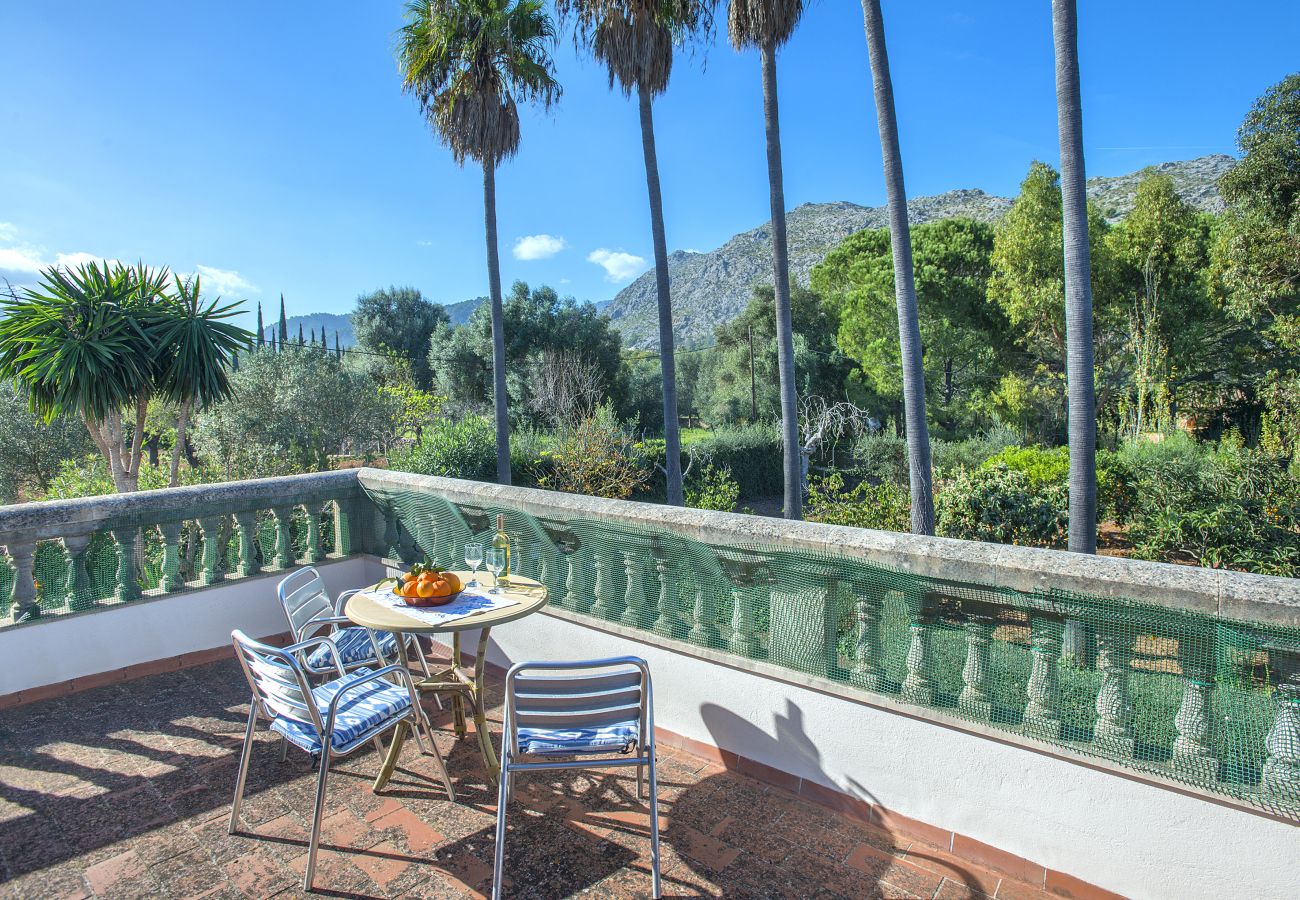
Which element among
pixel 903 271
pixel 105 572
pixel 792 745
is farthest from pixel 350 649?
pixel 903 271

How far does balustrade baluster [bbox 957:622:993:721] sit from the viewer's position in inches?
99.2

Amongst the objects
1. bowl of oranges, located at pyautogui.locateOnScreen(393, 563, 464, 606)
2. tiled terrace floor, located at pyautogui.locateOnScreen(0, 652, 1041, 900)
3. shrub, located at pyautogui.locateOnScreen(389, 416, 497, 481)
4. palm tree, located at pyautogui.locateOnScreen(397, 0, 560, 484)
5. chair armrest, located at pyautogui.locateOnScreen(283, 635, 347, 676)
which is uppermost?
palm tree, located at pyautogui.locateOnScreen(397, 0, 560, 484)

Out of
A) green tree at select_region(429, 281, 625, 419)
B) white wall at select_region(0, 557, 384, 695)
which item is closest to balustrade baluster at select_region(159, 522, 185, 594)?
white wall at select_region(0, 557, 384, 695)

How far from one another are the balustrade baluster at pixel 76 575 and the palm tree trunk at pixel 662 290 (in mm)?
7398

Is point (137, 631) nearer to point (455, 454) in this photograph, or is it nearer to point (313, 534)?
point (313, 534)

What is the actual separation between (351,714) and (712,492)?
10.4 metres

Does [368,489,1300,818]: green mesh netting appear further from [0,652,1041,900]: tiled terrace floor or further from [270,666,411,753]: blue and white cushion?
[270,666,411,753]: blue and white cushion

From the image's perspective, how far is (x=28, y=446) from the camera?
1361 cm

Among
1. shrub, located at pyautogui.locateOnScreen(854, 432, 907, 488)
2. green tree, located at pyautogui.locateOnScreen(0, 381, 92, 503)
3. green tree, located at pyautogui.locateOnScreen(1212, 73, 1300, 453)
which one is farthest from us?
shrub, located at pyautogui.locateOnScreen(854, 432, 907, 488)

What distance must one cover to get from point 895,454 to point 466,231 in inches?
474

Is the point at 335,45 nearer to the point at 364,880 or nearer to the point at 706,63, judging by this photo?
the point at 706,63

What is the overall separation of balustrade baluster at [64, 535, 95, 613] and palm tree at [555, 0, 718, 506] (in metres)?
7.21

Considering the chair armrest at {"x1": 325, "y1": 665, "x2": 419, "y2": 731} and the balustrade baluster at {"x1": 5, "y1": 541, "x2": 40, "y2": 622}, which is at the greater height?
the balustrade baluster at {"x1": 5, "y1": 541, "x2": 40, "y2": 622}

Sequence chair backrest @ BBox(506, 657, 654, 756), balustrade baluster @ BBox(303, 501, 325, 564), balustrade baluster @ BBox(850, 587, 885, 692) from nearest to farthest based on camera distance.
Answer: chair backrest @ BBox(506, 657, 654, 756) → balustrade baluster @ BBox(850, 587, 885, 692) → balustrade baluster @ BBox(303, 501, 325, 564)
